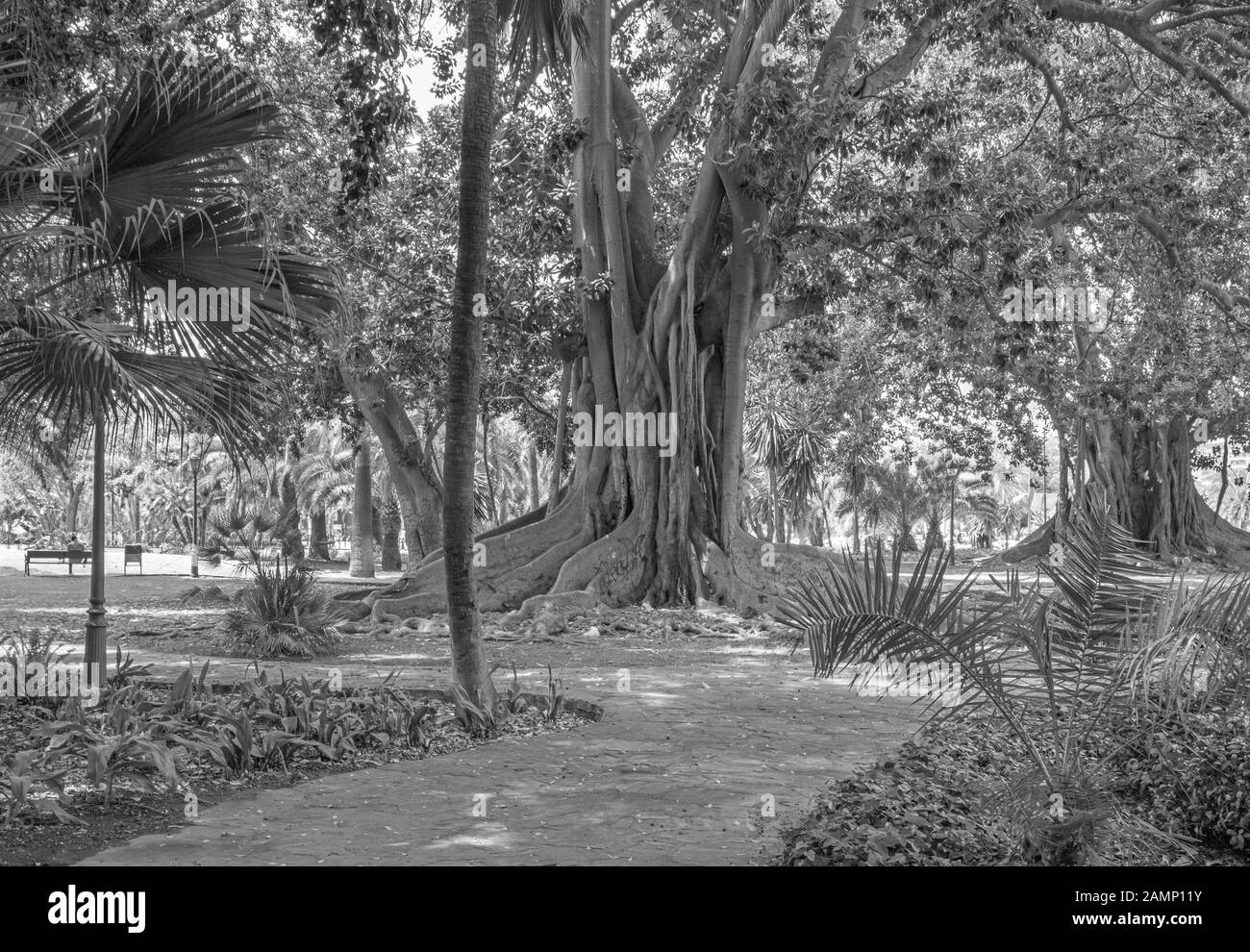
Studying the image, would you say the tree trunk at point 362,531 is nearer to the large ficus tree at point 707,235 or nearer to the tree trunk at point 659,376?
the large ficus tree at point 707,235

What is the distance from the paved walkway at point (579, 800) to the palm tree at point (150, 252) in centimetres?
267

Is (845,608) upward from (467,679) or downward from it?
upward

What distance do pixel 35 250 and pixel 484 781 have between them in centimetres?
438

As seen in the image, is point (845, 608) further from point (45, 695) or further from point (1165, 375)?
point (1165, 375)

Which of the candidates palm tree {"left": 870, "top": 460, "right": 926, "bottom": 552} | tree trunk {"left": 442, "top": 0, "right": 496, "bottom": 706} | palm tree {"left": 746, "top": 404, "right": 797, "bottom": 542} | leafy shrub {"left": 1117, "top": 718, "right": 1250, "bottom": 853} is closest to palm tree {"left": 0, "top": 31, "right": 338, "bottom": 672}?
tree trunk {"left": 442, "top": 0, "right": 496, "bottom": 706}

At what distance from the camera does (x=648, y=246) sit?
15914mm

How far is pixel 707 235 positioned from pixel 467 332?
8081mm

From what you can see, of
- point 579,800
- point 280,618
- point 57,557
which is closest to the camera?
point 579,800

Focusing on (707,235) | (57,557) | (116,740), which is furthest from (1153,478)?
(57,557)

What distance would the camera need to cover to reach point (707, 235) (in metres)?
14.9

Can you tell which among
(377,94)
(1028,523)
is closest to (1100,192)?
(377,94)

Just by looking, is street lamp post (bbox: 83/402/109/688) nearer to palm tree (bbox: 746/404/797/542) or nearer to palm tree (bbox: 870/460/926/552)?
palm tree (bbox: 746/404/797/542)

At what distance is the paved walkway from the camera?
15.1ft

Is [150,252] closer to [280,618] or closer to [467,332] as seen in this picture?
[467,332]
